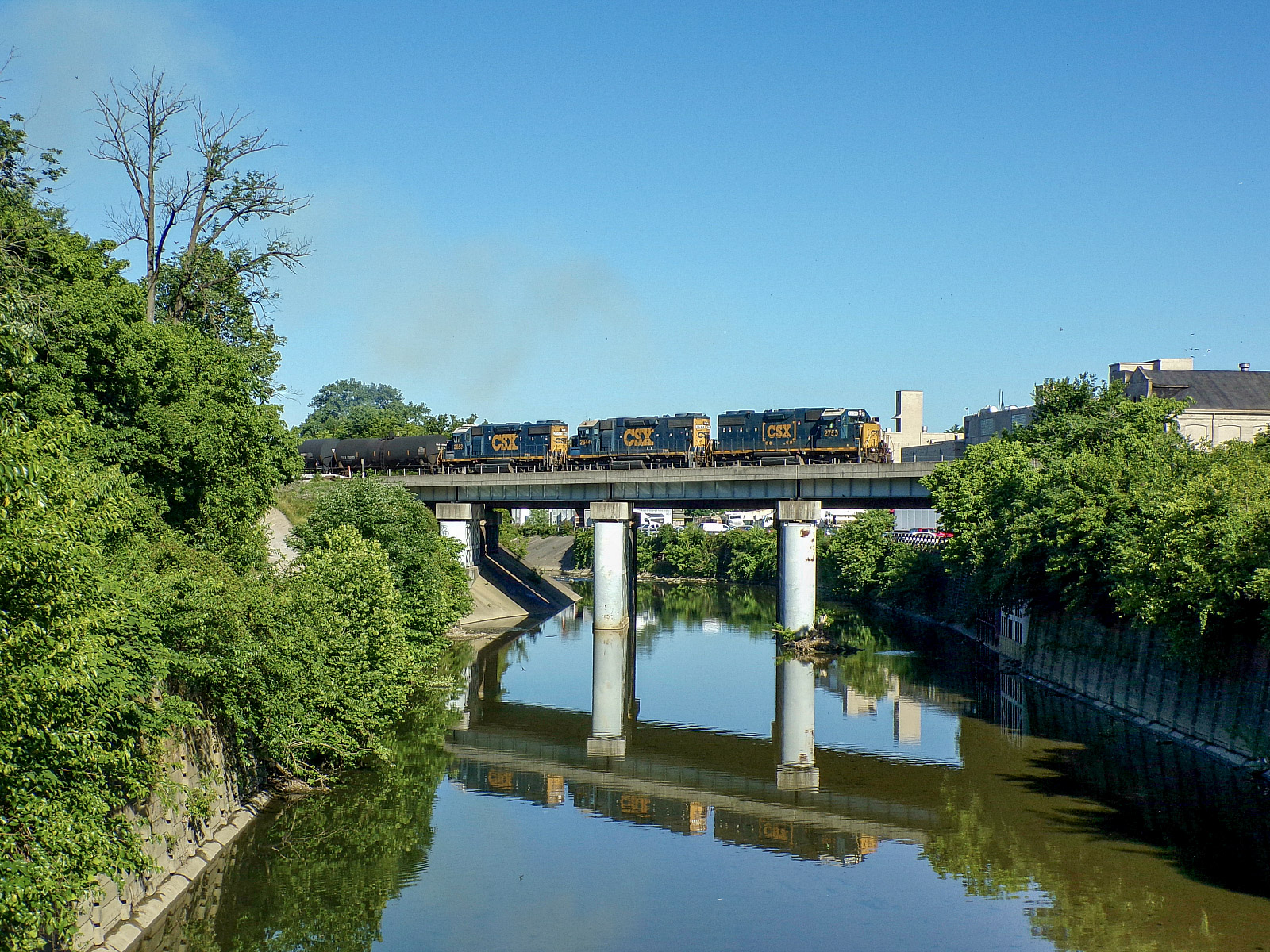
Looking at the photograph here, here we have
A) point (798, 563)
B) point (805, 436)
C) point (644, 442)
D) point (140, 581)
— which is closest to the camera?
point (140, 581)

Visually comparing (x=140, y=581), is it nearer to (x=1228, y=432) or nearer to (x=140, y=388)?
(x=140, y=388)

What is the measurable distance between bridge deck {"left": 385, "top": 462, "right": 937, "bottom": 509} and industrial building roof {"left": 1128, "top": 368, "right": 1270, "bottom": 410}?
34.1 metres

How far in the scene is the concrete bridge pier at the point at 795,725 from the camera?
38031mm

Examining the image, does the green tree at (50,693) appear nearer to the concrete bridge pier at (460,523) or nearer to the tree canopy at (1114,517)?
the tree canopy at (1114,517)

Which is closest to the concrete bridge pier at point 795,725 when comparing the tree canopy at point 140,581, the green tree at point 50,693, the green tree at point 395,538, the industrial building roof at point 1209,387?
the tree canopy at point 140,581

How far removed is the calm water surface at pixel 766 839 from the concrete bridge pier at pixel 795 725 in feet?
0.62

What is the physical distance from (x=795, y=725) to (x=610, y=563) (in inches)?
1190

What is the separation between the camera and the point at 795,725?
4684 centimetres

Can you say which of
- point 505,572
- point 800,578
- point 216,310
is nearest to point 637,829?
point 216,310

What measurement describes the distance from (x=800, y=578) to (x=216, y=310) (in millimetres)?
37737

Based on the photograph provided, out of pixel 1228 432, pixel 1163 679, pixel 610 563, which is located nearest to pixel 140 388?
pixel 1163 679

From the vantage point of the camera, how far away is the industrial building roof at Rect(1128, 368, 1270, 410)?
94.6 m

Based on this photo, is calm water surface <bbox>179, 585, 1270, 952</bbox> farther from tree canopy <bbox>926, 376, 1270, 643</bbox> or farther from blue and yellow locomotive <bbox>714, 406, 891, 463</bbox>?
blue and yellow locomotive <bbox>714, 406, 891, 463</bbox>

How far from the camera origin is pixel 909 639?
75500mm
